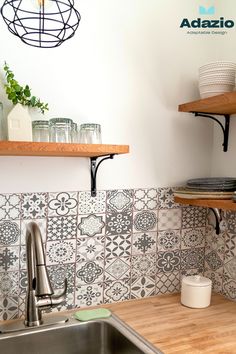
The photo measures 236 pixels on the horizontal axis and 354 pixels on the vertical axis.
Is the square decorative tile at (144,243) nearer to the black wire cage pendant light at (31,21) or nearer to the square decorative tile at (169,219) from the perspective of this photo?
the square decorative tile at (169,219)

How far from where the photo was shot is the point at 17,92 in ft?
4.31

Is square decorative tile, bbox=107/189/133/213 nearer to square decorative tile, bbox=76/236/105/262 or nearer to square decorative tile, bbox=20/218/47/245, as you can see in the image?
square decorative tile, bbox=76/236/105/262

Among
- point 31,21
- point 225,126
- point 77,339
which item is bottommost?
point 77,339

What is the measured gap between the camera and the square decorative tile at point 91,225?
152cm

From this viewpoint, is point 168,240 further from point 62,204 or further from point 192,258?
point 62,204

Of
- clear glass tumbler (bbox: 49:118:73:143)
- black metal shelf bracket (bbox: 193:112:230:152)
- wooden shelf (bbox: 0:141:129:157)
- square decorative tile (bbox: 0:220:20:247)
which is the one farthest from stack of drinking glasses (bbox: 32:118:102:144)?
black metal shelf bracket (bbox: 193:112:230:152)

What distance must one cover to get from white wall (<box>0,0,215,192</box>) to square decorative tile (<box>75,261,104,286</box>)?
1.04 feet

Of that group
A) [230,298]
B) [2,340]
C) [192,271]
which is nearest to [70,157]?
[2,340]

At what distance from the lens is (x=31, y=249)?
1.29 m

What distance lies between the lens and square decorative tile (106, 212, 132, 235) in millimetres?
1582

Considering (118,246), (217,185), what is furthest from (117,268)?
(217,185)

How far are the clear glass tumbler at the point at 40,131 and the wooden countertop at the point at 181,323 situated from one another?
2.46 ft

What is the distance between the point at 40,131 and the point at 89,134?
19 centimetres

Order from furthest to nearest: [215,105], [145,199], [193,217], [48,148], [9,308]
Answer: [193,217], [145,199], [215,105], [9,308], [48,148]
